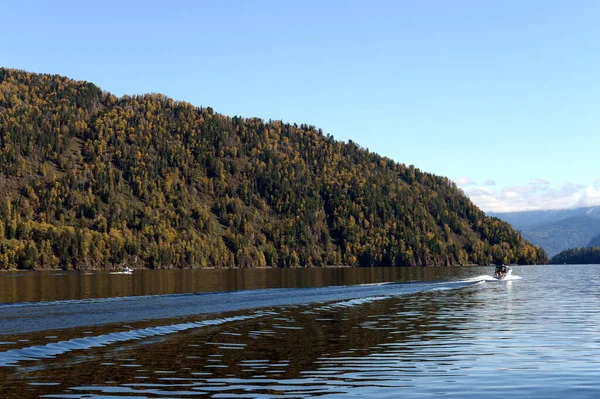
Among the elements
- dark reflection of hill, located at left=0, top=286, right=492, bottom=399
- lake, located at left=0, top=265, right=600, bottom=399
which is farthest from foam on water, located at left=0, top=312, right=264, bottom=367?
A: dark reflection of hill, located at left=0, top=286, right=492, bottom=399

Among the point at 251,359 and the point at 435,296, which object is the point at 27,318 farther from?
the point at 435,296

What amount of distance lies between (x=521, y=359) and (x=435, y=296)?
220 feet

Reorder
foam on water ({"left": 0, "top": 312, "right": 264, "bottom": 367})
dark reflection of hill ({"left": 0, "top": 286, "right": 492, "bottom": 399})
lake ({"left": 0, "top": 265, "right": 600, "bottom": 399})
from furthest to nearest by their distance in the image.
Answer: foam on water ({"left": 0, "top": 312, "right": 264, "bottom": 367}) < dark reflection of hill ({"left": 0, "top": 286, "right": 492, "bottom": 399}) < lake ({"left": 0, "top": 265, "right": 600, "bottom": 399})

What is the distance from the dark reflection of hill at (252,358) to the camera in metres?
35.5

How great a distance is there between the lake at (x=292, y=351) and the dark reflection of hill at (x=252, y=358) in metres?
0.08

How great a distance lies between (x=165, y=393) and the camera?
1326 inches

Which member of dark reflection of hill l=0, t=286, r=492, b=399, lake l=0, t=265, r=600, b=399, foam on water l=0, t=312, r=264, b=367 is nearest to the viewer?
lake l=0, t=265, r=600, b=399

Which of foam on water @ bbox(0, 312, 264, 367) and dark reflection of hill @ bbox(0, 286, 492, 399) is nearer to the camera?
dark reflection of hill @ bbox(0, 286, 492, 399)


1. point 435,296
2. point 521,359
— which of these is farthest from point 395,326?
point 435,296

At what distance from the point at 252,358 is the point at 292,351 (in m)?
3.81

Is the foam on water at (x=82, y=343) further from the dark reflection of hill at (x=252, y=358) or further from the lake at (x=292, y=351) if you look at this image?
the dark reflection of hill at (x=252, y=358)

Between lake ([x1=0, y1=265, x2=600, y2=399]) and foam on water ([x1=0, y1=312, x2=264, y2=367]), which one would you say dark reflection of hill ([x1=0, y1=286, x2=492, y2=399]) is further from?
foam on water ([x1=0, y1=312, x2=264, y2=367])

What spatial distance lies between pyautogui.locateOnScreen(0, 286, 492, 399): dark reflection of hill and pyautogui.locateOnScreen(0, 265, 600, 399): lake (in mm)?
83

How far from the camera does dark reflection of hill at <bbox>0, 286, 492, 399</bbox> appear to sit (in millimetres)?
35469
